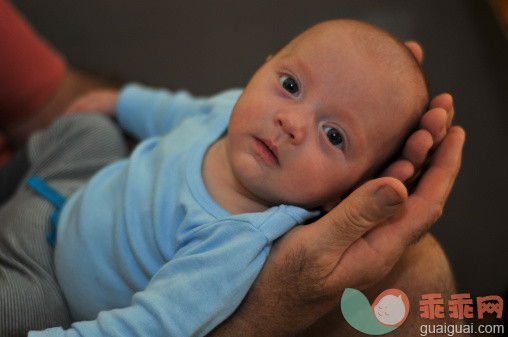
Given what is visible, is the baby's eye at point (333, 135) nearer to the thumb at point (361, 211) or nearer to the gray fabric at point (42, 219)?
the thumb at point (361, 211)

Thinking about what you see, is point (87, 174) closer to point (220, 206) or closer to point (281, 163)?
point (220, 206)

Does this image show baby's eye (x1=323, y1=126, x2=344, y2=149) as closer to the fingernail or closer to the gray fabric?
the fingernail

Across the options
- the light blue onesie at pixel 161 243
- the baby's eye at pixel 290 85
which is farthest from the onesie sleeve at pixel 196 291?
the baby's eye at pixel 290 85

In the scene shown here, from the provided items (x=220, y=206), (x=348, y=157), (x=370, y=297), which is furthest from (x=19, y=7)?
(x=370, y=297)

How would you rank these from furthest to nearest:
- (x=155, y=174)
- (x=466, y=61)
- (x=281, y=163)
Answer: (x=466, y=61) → (x=155, y=174) → (x=281, y=163)

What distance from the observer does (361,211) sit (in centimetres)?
64

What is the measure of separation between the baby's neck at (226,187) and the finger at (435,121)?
0.31m

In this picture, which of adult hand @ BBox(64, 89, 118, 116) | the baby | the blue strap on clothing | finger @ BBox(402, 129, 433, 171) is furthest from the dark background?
the blue strap on clothing

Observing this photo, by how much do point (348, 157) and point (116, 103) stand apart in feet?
2.42

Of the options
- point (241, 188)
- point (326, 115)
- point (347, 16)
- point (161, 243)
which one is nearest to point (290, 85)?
point (326, 115)

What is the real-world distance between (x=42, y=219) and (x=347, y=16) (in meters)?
1.11

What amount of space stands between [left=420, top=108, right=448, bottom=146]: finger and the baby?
0.07ft

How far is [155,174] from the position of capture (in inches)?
34.8

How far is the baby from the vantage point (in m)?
0.70
